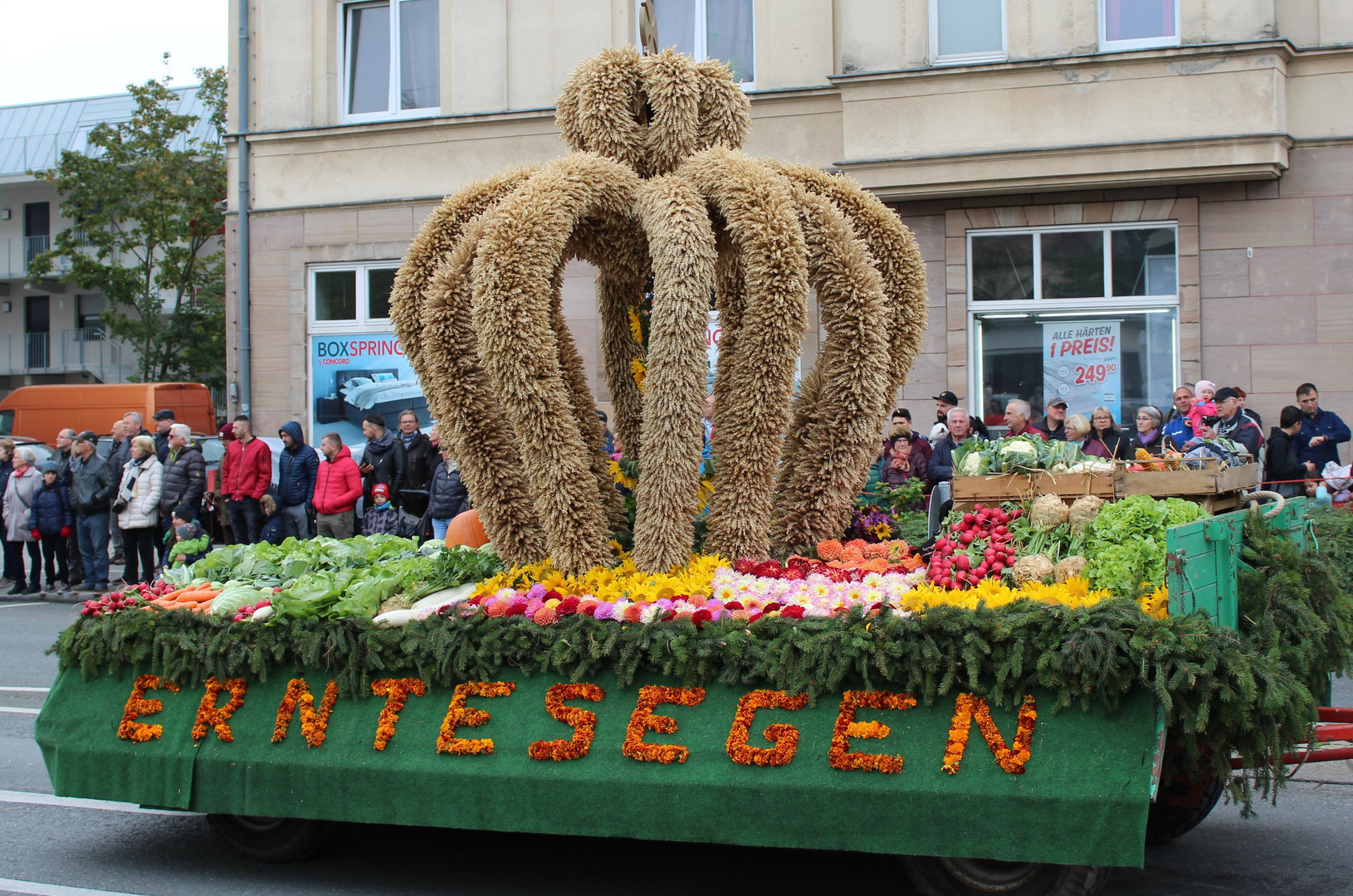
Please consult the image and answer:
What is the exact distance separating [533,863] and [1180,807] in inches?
103

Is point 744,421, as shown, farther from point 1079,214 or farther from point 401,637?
point 1079,214

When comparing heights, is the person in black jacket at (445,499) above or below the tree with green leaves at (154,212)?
below

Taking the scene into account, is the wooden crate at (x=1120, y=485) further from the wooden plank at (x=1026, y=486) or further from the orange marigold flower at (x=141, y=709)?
the orange marigold flower at (x=141, y=709)

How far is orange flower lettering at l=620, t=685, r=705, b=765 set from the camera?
426 centimetres

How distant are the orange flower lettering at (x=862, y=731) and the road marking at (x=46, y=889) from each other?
2.77m

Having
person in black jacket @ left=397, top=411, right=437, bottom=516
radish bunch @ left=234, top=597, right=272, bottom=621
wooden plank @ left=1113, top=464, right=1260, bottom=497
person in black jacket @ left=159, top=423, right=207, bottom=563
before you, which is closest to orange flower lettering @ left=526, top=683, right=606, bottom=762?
radish bunch @ left=234, top=597, right=272, bottom=621

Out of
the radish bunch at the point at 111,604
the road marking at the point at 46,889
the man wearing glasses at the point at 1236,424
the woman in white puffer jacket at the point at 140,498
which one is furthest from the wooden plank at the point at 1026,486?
the woman in white puffer jacket at the point at 140,498

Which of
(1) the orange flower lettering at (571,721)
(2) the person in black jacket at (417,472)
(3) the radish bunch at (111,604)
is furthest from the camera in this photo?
(2) the person in black jacket at (417,472)

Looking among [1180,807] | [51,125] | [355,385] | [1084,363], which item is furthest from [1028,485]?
[51,125]

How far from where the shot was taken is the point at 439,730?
453 centimetres

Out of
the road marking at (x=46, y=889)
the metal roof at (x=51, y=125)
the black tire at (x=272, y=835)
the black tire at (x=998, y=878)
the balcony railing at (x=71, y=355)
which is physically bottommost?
the road marking at (x=46, y=889)

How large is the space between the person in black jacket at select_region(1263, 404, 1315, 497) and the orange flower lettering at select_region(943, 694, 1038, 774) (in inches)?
287

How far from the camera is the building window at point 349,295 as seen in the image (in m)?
15.5

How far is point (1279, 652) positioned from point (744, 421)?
7.32 feet
